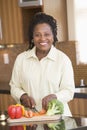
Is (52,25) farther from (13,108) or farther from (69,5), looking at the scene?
(69,5)

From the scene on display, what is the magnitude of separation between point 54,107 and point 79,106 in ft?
4.98

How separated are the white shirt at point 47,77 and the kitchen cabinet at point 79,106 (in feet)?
3.89

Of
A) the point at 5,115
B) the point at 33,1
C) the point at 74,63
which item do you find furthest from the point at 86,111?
the point at 5,115

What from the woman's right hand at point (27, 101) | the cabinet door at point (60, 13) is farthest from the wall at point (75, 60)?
the woman's right hand at point (27, 101)

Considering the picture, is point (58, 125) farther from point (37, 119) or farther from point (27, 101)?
point (27, 101)

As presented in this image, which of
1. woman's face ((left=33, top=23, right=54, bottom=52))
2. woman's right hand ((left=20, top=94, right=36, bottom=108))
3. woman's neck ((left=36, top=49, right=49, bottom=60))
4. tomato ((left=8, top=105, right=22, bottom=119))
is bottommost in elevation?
tomato ((left=8, top=105, right=22, bottom=119))

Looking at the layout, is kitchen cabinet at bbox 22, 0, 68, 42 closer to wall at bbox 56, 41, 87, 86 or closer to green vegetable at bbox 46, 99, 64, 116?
wall at bbox 56, 41, 87, 86

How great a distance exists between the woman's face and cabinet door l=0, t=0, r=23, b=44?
1759 mm

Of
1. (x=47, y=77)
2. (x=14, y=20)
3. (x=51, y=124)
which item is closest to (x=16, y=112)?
(x=51, y=124)

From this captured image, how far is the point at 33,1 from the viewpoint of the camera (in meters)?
3.79

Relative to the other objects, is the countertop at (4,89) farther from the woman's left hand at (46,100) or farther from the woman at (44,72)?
the woman's left hand at (46,100)

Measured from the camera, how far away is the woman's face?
228 centimetres

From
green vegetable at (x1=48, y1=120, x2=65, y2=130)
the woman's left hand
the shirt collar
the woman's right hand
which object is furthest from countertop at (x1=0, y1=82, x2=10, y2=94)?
green vegetable at (x1=48, y1=120, x2=65, y2=130)

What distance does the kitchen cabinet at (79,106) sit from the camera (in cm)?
351
